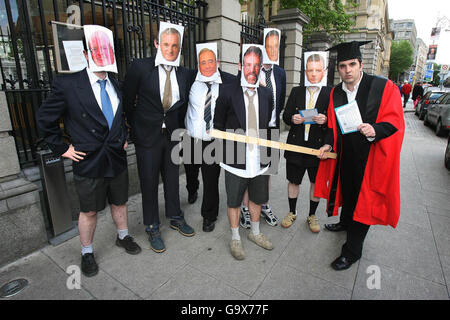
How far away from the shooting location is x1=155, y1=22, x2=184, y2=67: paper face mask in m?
2.83

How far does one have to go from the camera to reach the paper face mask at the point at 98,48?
2406 mm

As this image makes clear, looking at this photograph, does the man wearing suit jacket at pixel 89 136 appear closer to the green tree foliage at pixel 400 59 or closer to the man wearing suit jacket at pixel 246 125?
the man wearing suit jacket at pixel 246 125

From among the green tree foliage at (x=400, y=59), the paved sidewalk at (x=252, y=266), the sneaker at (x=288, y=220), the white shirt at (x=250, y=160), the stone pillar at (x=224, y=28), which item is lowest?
the paved sidewalk at (x=252, y=266)

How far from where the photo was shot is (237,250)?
118 inches

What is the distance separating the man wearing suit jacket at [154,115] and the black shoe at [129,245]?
0.18 m

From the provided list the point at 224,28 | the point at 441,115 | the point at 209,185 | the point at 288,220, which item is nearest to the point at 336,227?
the point at 288,220

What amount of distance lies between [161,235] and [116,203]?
0.83 metres

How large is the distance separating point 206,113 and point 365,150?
5.76ft

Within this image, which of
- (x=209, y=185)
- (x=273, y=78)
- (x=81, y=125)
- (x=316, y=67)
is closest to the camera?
(x=81, y=125)

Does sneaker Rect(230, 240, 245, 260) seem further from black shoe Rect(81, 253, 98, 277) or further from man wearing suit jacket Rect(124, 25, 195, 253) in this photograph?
black shoe Rect(81, 253, 98, 277)

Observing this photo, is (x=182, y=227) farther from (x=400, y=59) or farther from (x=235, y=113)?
(x=400, y=59)

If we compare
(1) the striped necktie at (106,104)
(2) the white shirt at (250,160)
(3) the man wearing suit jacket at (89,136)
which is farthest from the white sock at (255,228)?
(1) the striped necktie at (106,104)
